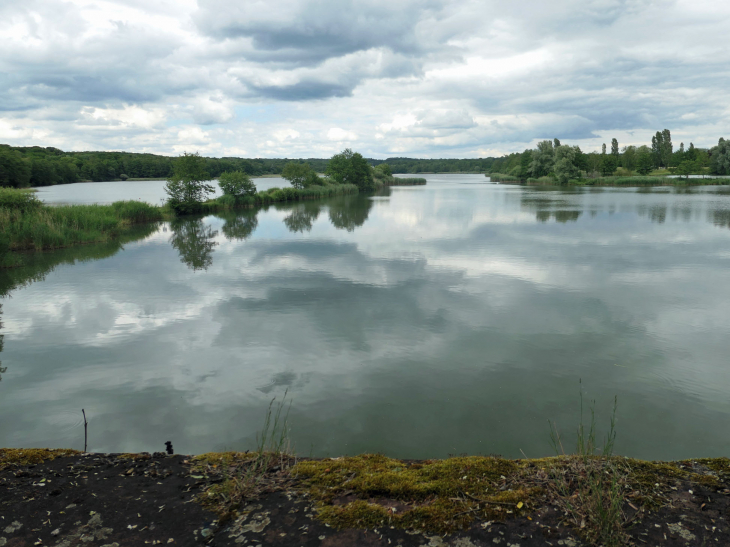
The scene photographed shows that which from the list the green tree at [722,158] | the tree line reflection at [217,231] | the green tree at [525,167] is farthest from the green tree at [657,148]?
the tree line reflection at [217,231]

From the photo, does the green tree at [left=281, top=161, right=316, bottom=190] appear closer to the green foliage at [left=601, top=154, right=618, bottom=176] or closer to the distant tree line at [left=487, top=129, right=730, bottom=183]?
the distant tree line at [left=487, top=129, right=730, bottom=183]

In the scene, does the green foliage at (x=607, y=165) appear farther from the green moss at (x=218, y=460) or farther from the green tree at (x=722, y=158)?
the green moss at (x=218, y=460)

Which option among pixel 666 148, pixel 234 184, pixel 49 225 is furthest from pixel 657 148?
pixel 49 225

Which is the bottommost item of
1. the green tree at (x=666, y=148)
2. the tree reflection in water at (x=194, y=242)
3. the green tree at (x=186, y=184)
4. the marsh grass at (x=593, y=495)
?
the marsh grass at (x=593, y=495)

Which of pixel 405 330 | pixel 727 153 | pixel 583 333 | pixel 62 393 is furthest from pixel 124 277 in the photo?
pixel 727 153

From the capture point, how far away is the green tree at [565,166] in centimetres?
7594

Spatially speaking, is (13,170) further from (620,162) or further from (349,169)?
(620,162)

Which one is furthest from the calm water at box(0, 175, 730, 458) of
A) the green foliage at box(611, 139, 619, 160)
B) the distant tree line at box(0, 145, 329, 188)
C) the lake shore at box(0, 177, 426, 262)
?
the green foliage at box(611, 139, 619, 160)

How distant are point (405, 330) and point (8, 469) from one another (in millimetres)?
5939

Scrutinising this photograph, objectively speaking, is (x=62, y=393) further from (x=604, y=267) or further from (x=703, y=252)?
(x=703, y=252)

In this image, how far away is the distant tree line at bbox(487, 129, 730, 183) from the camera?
7712cm

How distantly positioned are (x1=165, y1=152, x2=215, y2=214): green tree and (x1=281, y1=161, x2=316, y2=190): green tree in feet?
55.2

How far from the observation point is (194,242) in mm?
20516

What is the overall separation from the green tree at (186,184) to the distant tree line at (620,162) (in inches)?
2454
